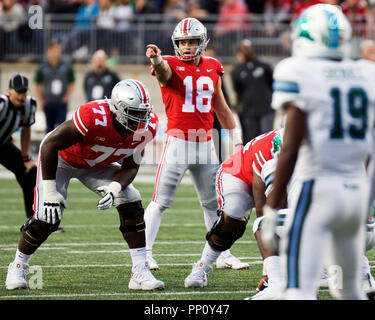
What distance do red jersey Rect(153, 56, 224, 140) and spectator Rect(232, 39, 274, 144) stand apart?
6.85 m

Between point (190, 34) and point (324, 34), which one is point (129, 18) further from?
point (324, 34)

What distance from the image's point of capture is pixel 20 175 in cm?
829

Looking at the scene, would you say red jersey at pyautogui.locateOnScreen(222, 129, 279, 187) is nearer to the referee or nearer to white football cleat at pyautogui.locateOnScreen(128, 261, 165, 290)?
white football cleat at pyautogui.locateOnScreen(128, 261, 165, 290)

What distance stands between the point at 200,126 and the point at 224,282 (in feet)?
4.62

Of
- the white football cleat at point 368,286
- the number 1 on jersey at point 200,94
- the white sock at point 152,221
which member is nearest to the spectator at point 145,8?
the number 1 on jersey at point 200,94

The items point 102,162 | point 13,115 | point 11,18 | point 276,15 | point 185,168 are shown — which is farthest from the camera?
point 11,18

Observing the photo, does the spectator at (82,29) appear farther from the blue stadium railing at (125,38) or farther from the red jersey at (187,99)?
the red jersey at (187,99)

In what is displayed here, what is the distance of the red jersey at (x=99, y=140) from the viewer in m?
5.45

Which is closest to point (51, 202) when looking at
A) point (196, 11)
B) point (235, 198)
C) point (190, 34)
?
point (235, 198)

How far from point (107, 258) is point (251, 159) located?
1.84m

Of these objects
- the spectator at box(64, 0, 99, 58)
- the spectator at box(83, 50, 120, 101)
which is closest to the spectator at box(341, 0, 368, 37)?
the spectator at box(83, 50, 120, 101)

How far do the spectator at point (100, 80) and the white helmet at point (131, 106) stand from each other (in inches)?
329

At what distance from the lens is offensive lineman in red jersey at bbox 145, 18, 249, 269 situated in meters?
6.51

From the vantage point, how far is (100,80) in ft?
45.9
